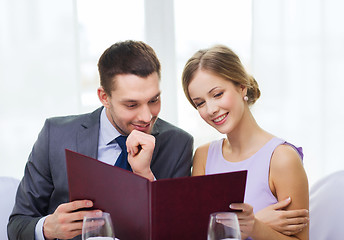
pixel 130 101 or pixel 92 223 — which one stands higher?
pixel 130 101

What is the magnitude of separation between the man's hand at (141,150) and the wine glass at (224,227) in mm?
659

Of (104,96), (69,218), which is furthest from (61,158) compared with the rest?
(69,218)

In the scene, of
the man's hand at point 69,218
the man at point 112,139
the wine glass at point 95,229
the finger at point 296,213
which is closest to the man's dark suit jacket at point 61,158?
the man at point 112,139

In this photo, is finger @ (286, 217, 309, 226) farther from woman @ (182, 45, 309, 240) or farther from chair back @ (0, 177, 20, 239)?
chair back @ (0, 177, 20, 239)

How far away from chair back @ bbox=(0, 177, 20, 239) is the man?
0.15m

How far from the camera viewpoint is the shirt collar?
220 centimetres

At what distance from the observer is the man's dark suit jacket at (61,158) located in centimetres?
216

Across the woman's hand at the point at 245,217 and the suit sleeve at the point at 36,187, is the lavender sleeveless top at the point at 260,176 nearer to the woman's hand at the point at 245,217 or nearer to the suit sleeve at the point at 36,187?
the woman's hand at the point at 245,217

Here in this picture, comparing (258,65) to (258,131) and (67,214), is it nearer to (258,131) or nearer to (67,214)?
(258,131)

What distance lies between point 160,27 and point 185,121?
68 centimetres

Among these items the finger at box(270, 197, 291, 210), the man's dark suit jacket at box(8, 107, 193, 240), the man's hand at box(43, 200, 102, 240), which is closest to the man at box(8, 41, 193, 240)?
the man's dark suit jacket at box(8, 107, 193, 240)

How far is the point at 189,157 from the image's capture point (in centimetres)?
228

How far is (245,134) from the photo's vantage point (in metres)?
2.15

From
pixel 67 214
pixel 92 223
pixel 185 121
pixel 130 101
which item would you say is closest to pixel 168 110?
pixel 185 121
